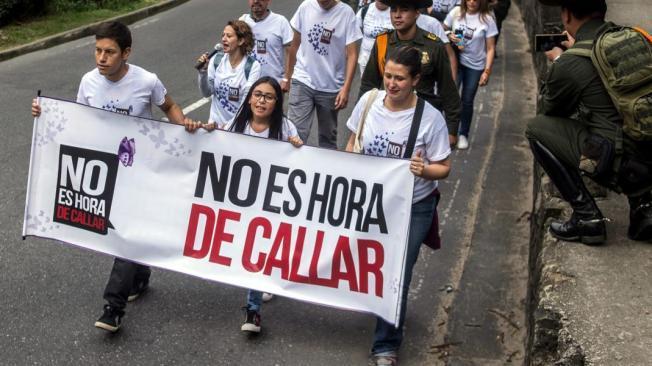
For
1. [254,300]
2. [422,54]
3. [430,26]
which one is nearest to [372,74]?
[422,54]

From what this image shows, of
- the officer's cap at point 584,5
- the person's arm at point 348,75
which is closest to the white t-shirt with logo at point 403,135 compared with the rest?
the officer's cap at point 584,5

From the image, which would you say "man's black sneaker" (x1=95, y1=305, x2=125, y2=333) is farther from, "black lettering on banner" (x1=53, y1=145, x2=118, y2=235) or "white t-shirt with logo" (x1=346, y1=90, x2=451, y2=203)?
"white t-shirt with logo" (x1=346, y1=90, x2=451, y2=203)

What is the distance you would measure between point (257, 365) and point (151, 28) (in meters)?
11.7

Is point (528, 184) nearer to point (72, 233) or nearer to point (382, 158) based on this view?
point (382, 158)

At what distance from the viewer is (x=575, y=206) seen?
16.9ft

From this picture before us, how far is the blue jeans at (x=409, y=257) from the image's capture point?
4957mm

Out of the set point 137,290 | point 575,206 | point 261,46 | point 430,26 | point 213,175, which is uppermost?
point 430,26

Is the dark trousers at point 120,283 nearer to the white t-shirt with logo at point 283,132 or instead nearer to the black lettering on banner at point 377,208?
the white t-shirt with logo at point 283,132

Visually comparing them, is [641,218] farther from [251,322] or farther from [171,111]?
[171,111]

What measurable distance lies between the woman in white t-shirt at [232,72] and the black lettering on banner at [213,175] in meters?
1.01

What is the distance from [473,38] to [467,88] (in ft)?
1.73

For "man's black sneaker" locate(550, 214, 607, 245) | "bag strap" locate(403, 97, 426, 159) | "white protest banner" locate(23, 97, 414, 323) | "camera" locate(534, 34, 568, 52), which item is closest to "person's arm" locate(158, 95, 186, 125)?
"white protest banner" locate(23, 97, 414, 323)

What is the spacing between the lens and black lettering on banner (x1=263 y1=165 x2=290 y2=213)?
5059 mm

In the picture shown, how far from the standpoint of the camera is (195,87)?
11.1m
